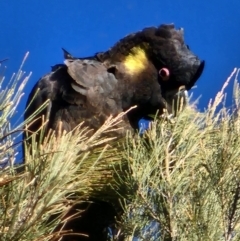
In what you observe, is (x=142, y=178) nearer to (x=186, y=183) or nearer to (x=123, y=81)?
(x=186, y=183)

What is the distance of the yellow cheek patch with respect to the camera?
1.24m

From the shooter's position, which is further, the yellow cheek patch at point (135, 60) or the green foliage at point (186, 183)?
the yellow cheek patch at point (135, 60)

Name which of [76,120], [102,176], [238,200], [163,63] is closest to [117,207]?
[102,176]

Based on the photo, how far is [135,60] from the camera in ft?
4.09

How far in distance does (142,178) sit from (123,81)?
542 mm

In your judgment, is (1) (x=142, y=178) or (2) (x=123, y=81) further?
(2) (x=123, y=81)

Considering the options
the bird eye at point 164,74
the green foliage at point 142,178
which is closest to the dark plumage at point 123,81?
the bird eye at point 164,74

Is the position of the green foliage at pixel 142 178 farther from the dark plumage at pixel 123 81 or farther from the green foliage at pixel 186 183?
the dark plumage at pixel 123 81

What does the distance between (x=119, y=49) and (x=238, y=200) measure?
0.63 meters

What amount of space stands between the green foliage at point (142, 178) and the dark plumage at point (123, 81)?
32 cm

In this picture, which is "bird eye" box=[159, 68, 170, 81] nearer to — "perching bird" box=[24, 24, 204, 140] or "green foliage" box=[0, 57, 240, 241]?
"perching bird" box=[24, 24, 204, 140]

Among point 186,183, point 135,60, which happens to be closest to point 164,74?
point 135,60

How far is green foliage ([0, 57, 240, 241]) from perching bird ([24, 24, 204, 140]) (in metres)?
0.32

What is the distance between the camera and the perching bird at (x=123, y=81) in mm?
1135
